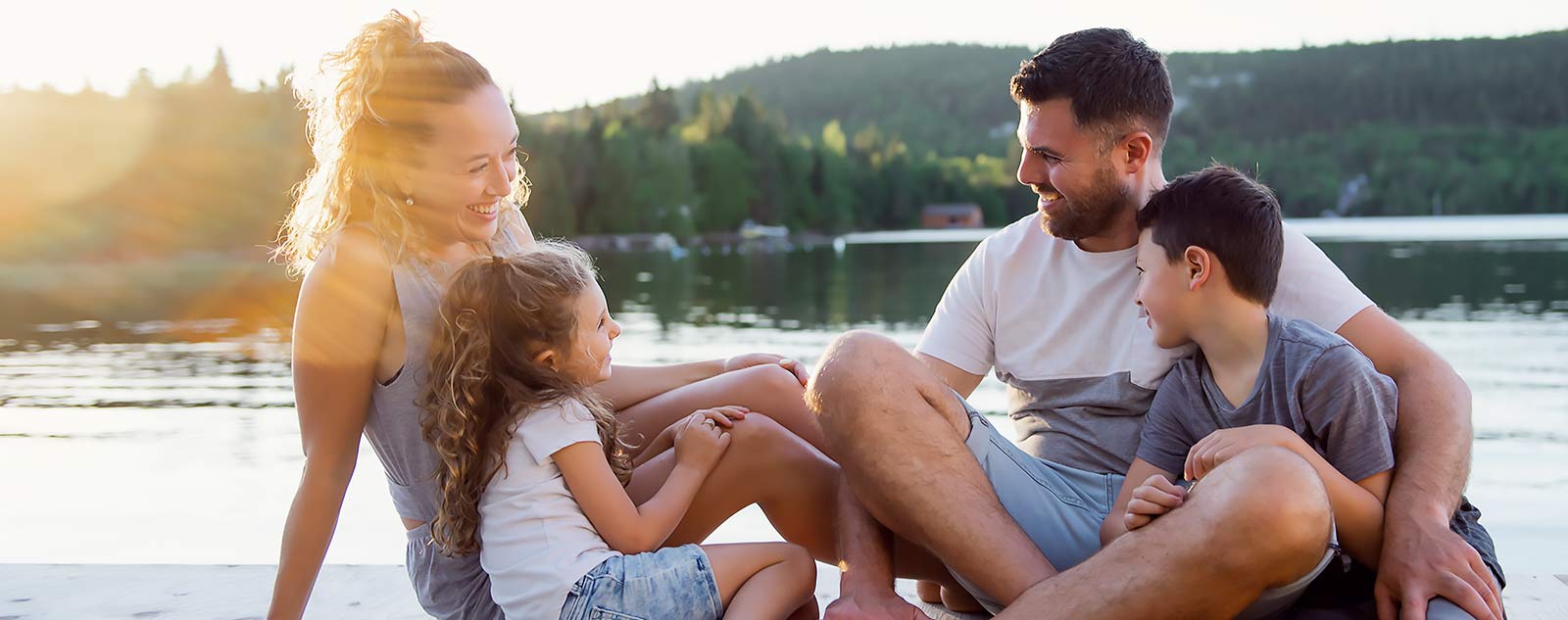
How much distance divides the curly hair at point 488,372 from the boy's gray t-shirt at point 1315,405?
41.7 inches

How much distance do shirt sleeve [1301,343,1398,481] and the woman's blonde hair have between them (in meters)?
1.53

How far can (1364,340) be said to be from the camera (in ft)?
7.57

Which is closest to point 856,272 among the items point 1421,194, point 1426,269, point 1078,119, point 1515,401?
point 1426,269

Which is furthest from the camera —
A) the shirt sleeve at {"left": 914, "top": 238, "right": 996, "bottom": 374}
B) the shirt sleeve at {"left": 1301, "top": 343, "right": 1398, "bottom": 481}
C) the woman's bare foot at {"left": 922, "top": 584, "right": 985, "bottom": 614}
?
the shirt sleeve at {"left": 914, "top": 238, "right": 996, "bottom": 374}

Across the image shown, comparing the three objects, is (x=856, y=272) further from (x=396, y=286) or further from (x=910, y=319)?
(x=396, y=286)

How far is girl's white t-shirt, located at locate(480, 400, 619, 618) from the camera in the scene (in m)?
1.98

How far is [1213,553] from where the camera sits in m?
1.89

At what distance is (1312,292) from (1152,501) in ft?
2.20

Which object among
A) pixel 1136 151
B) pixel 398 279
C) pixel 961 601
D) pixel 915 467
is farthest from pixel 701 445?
pixel 1136 151

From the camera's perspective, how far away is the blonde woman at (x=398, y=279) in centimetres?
203

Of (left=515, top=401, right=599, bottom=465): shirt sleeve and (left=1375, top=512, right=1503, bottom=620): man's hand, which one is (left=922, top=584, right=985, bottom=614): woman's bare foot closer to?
(left=1375, top=512, right=1503, bottom=620): man's hand

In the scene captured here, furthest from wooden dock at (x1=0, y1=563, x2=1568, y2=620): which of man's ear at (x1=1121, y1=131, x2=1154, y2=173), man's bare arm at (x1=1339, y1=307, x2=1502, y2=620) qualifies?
man's ear at (x1=1121, y1=131, x2=1154, y2=173)

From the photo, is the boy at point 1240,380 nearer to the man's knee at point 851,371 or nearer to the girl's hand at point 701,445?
the man's knee at point 851,371

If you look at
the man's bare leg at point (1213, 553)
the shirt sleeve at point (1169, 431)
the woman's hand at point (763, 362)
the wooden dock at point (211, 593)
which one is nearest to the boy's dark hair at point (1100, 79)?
the shirt sleeve at point (1169, 431)
